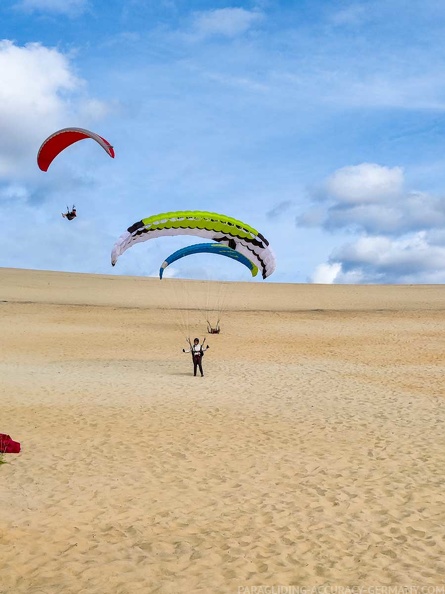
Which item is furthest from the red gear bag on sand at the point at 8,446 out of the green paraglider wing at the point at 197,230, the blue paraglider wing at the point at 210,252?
the blue paraglider wing at the point at 210,252

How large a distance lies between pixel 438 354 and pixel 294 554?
2068 centimetres

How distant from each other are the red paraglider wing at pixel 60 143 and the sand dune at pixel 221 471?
6624mm

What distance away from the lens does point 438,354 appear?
83.9ft

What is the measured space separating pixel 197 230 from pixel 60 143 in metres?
5.05

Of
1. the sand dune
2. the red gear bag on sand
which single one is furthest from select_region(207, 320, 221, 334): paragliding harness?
the red gear bag on sand

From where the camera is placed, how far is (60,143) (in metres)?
15.4

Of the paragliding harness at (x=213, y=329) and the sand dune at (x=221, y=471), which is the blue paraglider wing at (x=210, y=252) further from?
the paragliding harness at (x=213, y=329)

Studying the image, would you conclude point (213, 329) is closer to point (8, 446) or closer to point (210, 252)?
point (210, 252)

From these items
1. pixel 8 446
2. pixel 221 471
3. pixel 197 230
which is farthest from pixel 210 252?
pixel 221 471

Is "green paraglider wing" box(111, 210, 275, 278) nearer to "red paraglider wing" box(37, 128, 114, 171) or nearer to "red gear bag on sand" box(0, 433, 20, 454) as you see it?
"red paraglider wing" box(37, 128, 114, 171)

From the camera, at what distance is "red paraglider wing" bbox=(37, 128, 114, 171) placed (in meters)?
14.2

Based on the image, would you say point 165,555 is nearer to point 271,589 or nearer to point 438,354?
point 271,589

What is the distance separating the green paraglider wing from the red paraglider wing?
325cm

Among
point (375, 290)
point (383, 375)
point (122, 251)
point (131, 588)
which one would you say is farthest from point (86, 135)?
point (375, 290)
